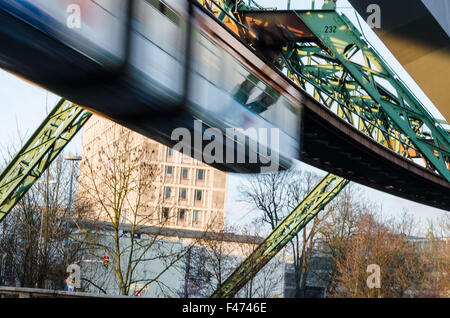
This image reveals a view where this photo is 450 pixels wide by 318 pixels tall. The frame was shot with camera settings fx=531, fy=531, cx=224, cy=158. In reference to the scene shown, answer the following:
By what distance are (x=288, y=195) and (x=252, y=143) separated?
87.3 feet

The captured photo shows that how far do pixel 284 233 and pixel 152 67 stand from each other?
905 inches

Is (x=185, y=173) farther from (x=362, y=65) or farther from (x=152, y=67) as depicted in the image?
(x=152, y=67)

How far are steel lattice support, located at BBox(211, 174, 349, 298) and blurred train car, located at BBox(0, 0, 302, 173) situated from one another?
19.2 m

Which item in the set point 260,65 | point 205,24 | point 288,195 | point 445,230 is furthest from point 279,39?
point 445,230

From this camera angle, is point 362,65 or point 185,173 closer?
point 362,65

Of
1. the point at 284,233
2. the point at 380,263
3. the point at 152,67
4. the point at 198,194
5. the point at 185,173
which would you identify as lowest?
the point at 380,263

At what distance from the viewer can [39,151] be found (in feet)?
42.1

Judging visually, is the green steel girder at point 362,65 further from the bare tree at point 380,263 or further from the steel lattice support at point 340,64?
the bare tree at point 380,263

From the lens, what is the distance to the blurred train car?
3.74 m

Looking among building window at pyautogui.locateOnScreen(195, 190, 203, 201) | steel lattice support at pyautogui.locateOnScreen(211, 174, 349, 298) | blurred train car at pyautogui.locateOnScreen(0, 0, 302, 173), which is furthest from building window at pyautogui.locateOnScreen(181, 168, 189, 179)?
blurred train car at pyautogui.locateOnScreen(0, 0, 302, 173)

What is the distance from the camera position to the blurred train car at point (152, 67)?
374cm

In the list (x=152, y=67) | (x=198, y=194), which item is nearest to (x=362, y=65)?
(x=152, y=67)

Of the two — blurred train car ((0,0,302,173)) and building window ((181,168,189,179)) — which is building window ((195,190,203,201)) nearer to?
building window ((181,168,189,179))

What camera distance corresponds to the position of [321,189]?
27.0 meters
